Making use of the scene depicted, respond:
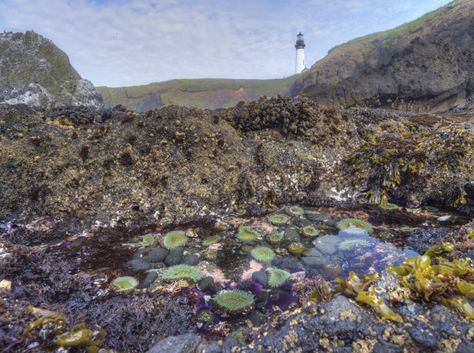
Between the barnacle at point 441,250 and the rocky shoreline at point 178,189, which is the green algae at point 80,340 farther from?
the barnacle at point 441,250

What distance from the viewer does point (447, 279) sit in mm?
2477

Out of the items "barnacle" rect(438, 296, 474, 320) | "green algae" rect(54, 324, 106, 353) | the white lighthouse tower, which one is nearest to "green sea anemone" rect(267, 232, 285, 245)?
"barnacle" rect(438, 296, 474, 320)

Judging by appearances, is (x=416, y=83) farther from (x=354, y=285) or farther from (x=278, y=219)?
(x=354, y=285)

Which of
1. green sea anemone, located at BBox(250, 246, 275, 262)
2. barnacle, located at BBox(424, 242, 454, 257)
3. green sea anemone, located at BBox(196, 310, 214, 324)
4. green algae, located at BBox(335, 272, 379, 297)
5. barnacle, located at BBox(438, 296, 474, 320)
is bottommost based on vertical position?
green sea anemone, located at BBox(196, 310, 214, 324)

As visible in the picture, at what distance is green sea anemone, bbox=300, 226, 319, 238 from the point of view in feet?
15.3

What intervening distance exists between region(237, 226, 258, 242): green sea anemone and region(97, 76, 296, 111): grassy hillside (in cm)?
4035

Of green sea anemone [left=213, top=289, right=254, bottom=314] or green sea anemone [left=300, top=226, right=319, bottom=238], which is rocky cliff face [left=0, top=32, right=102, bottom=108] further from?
green sea anemone [left=213, top=289, right=254, bottom=314]

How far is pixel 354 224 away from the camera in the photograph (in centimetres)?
497

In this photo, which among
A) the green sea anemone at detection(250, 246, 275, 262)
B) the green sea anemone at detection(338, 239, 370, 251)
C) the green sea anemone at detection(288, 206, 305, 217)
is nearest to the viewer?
the green sea anemone at detection(250, 246, 275, 262)

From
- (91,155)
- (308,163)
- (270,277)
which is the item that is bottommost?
(270,277)

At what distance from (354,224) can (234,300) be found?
8.50ft

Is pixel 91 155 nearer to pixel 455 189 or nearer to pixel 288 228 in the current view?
pixel 288 228

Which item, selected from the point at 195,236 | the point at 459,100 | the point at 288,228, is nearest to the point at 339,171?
the point at 288,228

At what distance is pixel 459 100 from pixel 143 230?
56.4ft
